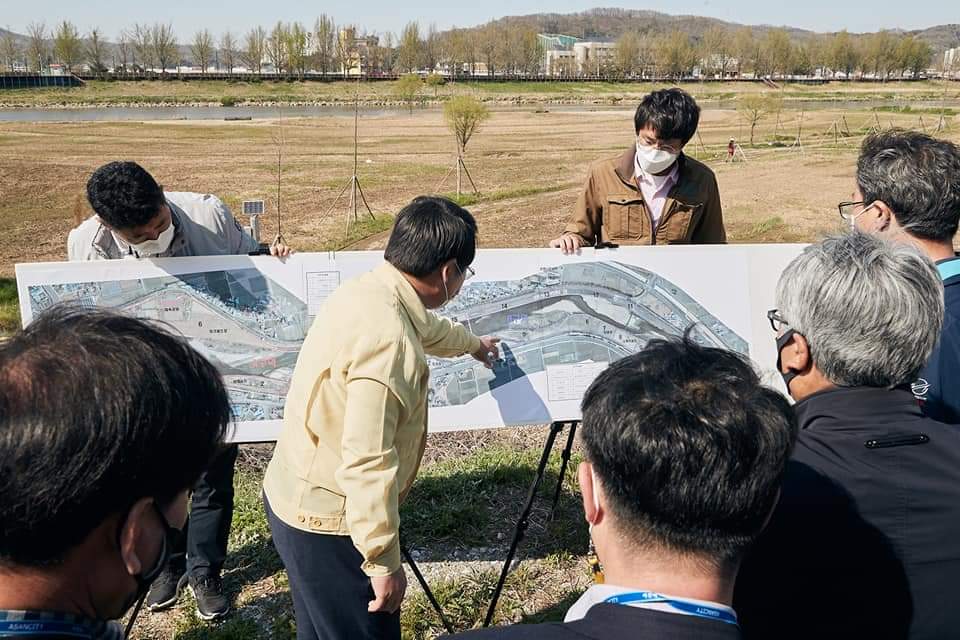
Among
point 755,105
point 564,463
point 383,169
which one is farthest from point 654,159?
point 755,105

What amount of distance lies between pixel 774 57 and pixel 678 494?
124 metres

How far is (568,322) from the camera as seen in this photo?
379 cm

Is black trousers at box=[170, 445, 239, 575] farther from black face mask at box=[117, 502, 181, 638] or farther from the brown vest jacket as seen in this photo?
the brown vest jacket

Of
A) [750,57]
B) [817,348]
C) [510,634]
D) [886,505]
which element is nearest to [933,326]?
[817,348]

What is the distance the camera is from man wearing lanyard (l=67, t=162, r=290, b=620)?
3.26 metres

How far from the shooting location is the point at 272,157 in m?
27.0

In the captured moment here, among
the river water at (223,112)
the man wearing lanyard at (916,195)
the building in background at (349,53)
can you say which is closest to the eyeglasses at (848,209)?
the man wearing lanyard at (916,195)

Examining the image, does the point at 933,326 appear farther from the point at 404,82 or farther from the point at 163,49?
the point at 163,49

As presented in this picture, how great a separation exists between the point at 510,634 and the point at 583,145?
32.4 meters

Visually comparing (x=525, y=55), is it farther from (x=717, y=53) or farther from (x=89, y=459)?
(x=89, y=459)

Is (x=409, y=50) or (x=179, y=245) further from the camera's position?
(x=409, y=50)

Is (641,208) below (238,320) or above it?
above

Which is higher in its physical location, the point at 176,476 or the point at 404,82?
the point at 404,82

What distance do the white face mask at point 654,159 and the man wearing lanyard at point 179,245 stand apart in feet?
6.91
